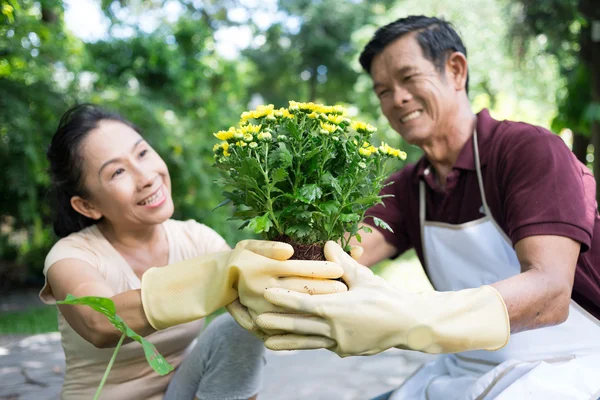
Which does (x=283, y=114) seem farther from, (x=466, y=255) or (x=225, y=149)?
(x=466, y=255)

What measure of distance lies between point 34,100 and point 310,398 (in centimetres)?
350

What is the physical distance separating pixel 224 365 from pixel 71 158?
0.89 meters

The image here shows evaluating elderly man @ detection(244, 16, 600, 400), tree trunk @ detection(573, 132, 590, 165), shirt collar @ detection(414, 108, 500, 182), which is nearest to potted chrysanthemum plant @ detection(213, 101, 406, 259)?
elderly man @ detection(244, 16, 600, 400)

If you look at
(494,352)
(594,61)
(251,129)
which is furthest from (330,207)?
(594,61)

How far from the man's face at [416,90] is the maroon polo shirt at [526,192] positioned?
13 centimetres

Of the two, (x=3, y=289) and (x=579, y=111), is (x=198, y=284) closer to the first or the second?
(x=579, y=111)

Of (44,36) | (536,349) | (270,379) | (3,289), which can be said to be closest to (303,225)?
(536,349)

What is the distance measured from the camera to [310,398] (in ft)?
10.3

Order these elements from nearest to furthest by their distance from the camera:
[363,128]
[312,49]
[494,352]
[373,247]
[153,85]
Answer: [363,128] < [494,352] < [373,247] < [153,85] < [312,49]

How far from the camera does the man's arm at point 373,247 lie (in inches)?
82.2

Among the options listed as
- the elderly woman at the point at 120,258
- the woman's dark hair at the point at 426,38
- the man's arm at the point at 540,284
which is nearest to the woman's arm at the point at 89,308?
the elderly woman at the point at 120,258

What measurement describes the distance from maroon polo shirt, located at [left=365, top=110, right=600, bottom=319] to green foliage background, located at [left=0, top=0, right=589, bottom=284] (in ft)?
5.53

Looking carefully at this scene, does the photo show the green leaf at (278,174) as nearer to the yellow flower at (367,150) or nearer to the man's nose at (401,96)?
the yellow flower at (367,150)

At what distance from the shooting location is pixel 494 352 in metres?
1.78
